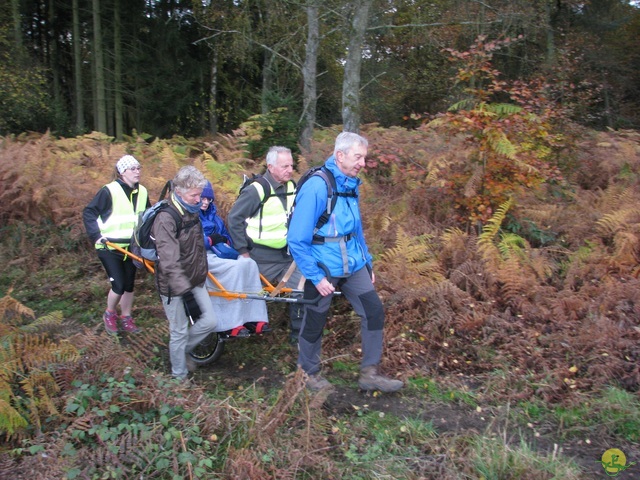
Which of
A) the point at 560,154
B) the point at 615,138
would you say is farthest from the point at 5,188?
the point at 615,138

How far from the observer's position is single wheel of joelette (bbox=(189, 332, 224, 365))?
549 centimetres

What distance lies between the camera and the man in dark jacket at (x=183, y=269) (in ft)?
15.2

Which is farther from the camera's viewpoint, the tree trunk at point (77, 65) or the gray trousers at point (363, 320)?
the tree trunk at point (77, 65)

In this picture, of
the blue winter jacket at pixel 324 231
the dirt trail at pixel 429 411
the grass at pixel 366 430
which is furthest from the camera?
the blue winter jacket at pixel 324 231

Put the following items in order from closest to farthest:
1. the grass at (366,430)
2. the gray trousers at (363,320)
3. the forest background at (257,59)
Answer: the grass at (366,430) → the gray trousers at (363,320) → the forest background at (257,59)

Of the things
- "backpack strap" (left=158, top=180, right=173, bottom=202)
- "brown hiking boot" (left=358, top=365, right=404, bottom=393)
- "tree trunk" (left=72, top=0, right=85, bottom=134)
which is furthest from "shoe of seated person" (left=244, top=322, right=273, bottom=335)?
"tree trunk" (left=72, top=0, right=85, bottom=134)

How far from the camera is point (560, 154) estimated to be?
884 centimetres

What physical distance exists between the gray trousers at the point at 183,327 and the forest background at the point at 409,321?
0.48 ft

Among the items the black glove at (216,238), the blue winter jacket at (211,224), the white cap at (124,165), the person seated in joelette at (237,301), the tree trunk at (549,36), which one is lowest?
the person seated in joelette at (237,301)

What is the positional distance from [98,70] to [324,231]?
60.9 feet

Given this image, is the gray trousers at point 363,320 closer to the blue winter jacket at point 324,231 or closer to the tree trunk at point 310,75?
the blue winter jacket at point 324,231

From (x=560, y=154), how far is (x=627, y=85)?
11.8 metres

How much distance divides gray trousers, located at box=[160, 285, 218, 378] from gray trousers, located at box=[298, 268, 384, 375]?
2.81ft

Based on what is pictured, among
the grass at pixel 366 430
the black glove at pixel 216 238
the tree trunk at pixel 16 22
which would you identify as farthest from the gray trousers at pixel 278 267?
the tree trunk at pixel 16 22
